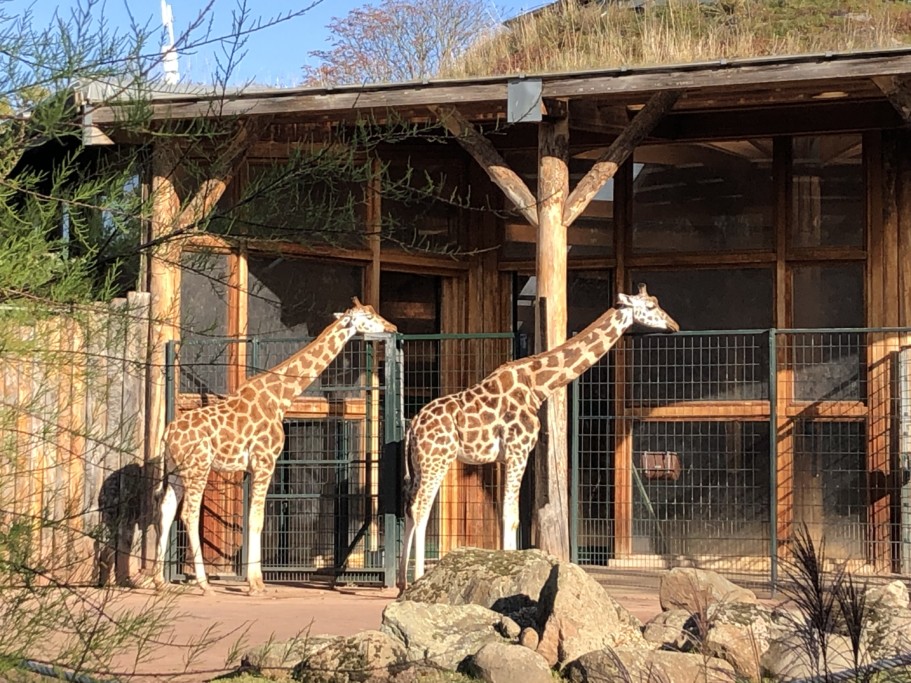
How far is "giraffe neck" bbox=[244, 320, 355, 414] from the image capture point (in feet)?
38.9

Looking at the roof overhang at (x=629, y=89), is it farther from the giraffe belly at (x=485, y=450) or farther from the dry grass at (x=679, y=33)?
the giraffe belly at (x=485, y=450)

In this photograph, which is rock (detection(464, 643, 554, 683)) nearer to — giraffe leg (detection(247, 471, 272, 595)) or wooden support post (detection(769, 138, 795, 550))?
giraffe leg (detection(247, 471, 272, 595))

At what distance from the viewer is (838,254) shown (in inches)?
512

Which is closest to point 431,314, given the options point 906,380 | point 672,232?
point 672,232

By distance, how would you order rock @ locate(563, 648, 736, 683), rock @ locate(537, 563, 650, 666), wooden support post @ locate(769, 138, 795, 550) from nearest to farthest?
rock @ locate(563, 648, 736, 683)
rock @ locate(537, 563, 650, 666)
wooden support post @ locate(769, 138, 795, 550)

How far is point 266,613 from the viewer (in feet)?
34.1

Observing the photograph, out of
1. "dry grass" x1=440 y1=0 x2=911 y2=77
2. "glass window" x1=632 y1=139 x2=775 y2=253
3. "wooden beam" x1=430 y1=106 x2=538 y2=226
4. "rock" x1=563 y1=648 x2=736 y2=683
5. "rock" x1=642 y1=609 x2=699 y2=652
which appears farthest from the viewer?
"dry grass" x1=440 y1=0 x2=911 y2=77

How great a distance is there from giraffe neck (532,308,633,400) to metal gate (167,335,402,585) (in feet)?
5.74

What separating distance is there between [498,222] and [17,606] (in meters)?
9.50

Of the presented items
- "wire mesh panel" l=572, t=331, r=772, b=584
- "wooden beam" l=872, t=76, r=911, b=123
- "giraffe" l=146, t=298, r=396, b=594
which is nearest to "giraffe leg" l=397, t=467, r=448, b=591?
"giraffe" l=146, t=298, r=396, b=594

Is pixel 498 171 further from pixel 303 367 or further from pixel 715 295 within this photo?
pixel 715 295

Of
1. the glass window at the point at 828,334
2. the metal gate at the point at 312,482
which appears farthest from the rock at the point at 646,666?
the glass window at the point at 828,334

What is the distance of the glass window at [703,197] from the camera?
13.4 m

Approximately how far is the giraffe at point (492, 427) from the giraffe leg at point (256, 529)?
114cm
